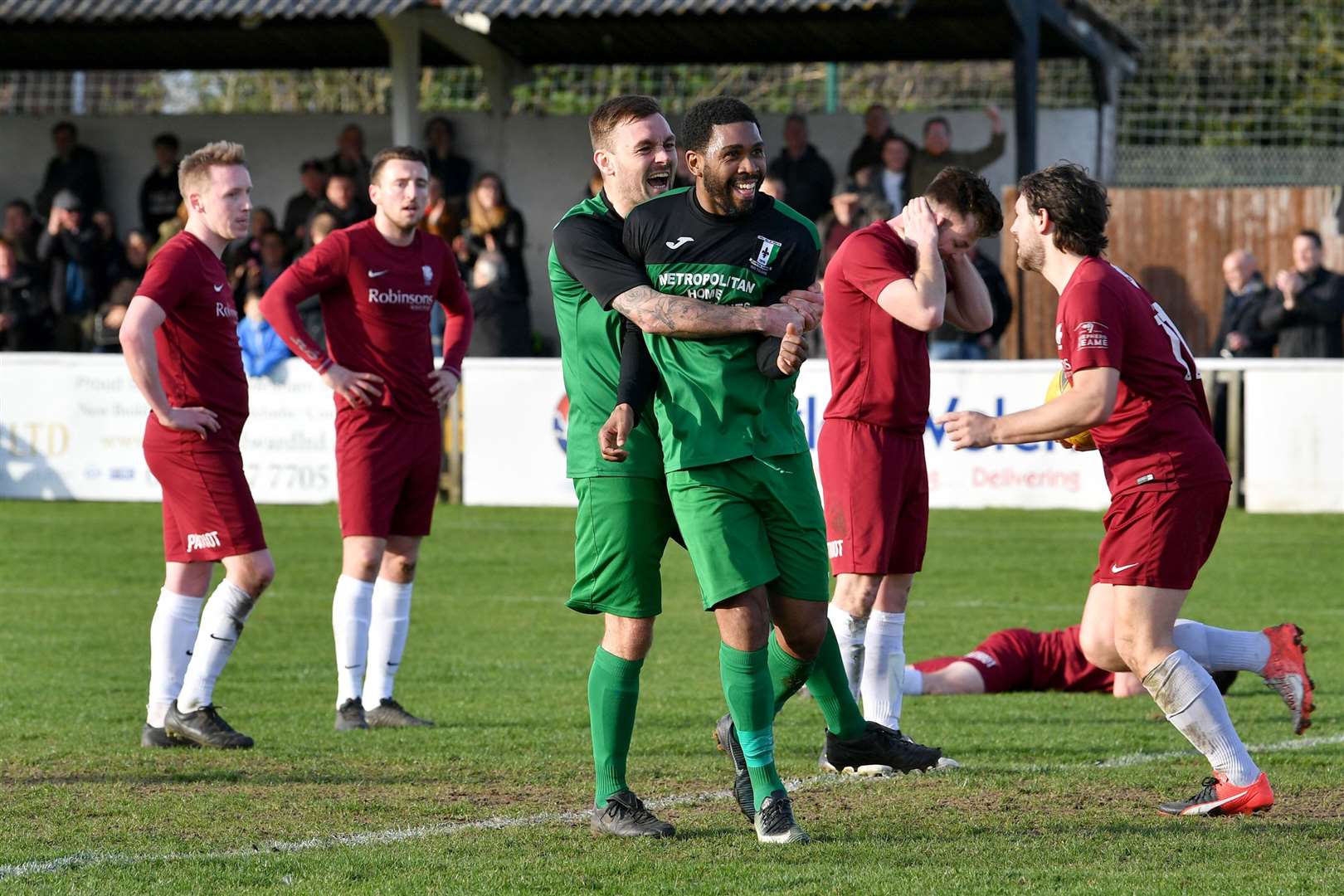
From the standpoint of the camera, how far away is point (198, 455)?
7469 mm

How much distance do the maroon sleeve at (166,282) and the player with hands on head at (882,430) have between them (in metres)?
2.57

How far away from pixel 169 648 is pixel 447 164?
1529 cm

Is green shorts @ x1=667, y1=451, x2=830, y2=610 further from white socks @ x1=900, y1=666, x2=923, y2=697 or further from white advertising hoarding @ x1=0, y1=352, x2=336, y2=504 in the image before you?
white advertising hoarding @ x1=0, y1=352, x2=336, y2=504

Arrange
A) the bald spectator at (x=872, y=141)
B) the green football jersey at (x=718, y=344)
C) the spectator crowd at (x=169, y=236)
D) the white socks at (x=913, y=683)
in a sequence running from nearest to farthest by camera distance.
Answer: the green football jersey at (x=718, y=344)
the white socks at (x=913, y=683)
the spectator crowd at (x=169, y=236)
the bald spectator at (x=872, y=141)

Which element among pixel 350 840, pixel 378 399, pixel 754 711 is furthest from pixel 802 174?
pixel 350 840

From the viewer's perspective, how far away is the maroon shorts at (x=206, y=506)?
293 inches

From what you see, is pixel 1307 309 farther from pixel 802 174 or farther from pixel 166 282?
pixel 166 282

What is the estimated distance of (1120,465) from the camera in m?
5.89

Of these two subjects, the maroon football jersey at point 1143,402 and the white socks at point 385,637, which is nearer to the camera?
the maroon football jersey at point 1143,402

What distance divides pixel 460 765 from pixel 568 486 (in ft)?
32.9

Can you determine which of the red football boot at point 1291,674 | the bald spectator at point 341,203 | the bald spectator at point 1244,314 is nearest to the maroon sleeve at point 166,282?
the red football boot at point 1291,674

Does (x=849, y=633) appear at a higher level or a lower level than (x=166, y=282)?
lower

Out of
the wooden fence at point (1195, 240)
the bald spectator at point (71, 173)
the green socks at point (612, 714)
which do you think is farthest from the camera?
the bald spectator at point (71, 173)

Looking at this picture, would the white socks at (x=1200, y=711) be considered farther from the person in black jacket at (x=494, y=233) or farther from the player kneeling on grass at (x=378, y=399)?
the person in black jacket at (x=494, y=233)
